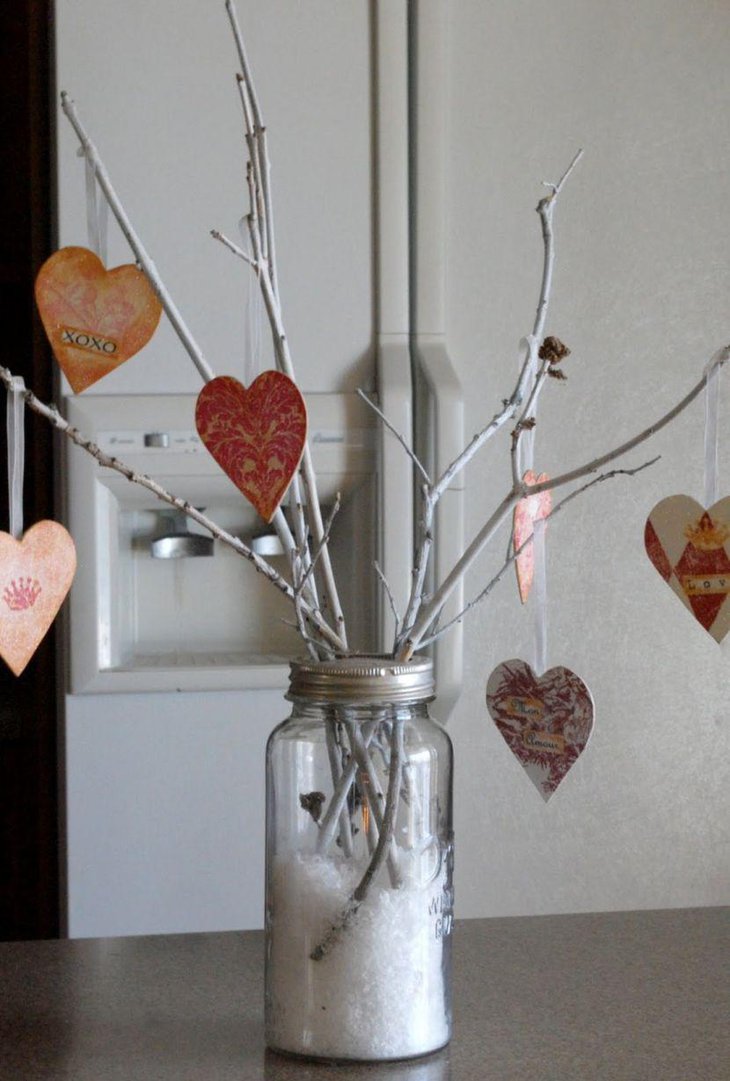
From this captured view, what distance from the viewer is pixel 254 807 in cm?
186

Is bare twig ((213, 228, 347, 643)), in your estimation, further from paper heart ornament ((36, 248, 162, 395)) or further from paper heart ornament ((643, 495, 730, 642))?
paper heart ornament ((643, 495, 730, 642))

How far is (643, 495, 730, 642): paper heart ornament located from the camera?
2.52ft

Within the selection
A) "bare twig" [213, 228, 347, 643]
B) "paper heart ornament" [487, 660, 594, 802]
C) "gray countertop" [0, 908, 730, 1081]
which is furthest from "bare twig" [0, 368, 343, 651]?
"gray countertop" [0, 908, 730, 1081]

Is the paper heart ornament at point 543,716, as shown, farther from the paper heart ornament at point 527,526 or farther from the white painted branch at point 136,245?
the white painted branch at point 136,245

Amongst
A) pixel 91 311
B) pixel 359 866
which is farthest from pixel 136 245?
pixel 359 866

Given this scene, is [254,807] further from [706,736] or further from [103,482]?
[706,736]

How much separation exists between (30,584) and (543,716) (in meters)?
0.30

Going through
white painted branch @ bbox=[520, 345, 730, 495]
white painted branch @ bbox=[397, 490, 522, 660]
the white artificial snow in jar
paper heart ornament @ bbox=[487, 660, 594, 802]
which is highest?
white painted branch @ bbox=[520, 345, 730, 495]

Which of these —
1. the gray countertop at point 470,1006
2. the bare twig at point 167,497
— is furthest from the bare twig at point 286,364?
the gray countertop at point 470,1006

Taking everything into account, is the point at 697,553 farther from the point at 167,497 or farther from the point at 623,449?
the point at 167,497

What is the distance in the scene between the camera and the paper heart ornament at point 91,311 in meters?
0.76

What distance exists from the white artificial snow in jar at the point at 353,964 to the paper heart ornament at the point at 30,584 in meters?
0.18

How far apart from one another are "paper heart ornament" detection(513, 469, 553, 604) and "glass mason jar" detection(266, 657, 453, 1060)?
0.45ft

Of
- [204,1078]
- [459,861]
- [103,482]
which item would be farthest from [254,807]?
[204,1078]
